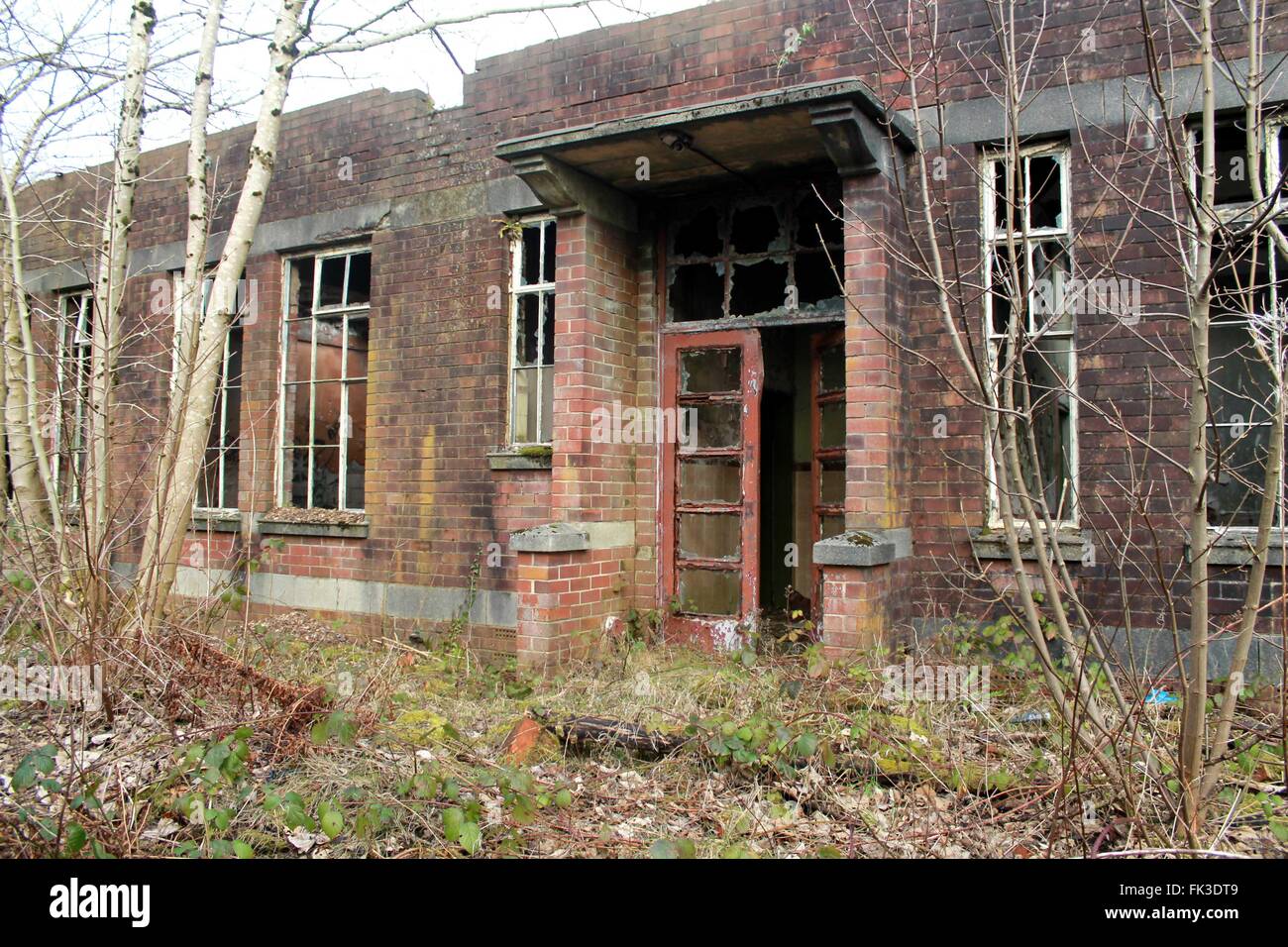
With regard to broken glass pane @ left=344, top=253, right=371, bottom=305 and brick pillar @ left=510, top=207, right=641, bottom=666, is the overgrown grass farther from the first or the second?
broken glass pane @ left=344, top=253, right=371, bottom=305

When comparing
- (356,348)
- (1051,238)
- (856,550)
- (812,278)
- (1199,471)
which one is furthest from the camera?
(356,348)

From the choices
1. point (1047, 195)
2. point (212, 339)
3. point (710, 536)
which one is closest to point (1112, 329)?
point (1047, 195)

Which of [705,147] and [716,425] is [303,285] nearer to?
[716,425]

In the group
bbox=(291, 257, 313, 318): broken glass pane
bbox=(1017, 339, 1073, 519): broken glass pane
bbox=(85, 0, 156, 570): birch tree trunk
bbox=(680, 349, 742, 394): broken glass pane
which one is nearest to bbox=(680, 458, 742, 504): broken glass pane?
bbox=(680, 349, 742, 394): broken glass pane

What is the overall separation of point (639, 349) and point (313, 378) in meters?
3.72

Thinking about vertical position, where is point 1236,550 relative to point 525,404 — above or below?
below

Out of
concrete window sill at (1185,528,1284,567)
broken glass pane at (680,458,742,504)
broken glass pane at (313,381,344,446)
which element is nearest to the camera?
concrete window sill at (1185,528,1284,567)

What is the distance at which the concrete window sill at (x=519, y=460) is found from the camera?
7.76 meters

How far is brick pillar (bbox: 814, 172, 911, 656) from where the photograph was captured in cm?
569

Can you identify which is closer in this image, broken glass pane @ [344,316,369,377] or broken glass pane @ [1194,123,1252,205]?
broken glass pane @ [1194,123,1252,205]

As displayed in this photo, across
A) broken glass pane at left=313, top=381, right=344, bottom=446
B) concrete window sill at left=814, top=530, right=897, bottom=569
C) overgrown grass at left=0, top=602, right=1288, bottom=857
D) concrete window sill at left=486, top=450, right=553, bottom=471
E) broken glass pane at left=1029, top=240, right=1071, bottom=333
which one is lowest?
overgrown grass at left=0, top=602, right=1288, bottom=857

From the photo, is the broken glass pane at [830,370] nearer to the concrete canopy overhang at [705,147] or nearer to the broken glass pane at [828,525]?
the broken glass pane at [828,525]

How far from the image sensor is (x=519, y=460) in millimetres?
7879

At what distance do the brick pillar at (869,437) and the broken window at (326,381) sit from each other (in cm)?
515
